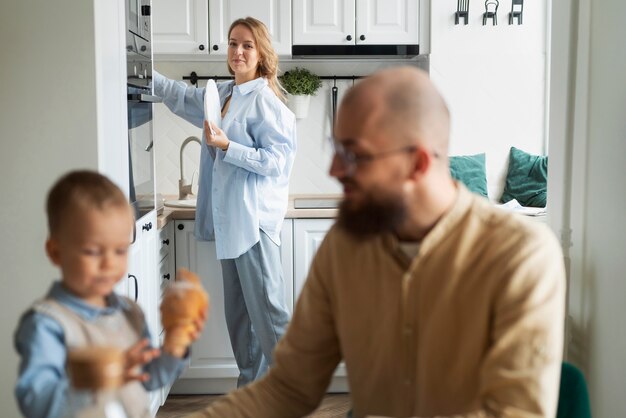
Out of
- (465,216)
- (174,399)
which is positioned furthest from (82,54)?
(174,399)

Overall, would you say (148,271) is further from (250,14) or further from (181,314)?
(181,314)

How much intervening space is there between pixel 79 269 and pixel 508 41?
11.4 ft

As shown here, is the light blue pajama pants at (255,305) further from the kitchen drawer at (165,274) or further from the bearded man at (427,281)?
the bearded man at (427,281)

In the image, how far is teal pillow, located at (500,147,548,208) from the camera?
3.99m

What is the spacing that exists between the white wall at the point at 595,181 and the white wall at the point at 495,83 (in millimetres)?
1616

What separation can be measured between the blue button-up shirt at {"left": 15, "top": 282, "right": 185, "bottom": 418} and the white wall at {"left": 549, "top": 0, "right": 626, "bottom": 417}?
145cm

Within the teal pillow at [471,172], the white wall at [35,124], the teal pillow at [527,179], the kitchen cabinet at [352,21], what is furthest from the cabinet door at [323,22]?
the white wall at [35,124]

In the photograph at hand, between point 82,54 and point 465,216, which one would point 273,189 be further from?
point 465,216

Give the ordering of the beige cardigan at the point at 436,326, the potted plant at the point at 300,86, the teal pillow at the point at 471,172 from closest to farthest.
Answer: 1. the beige cardigan at the point at 436,326
2. the teal pillow at the point at 471,172
3. the potted plant at the point at 300,86

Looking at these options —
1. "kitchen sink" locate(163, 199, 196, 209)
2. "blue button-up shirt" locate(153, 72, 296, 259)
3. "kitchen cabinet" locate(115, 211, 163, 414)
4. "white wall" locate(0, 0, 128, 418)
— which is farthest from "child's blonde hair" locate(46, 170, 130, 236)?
"kitchen sink" locate(163, 199, 196, 209)

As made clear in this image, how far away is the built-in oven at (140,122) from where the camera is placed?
8.48 feet

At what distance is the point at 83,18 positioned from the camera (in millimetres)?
2082

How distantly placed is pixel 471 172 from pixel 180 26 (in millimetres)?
1632

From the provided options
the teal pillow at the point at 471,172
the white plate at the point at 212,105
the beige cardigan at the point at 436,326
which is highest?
the white plate at the point at 212,105
